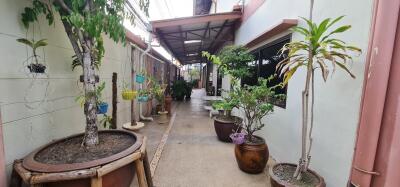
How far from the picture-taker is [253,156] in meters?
2.48

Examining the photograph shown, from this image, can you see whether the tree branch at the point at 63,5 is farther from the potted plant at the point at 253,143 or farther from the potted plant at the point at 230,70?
the potted plant at the point at 230,70

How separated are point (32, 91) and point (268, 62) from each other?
3381mm

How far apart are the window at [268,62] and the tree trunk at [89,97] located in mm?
2540

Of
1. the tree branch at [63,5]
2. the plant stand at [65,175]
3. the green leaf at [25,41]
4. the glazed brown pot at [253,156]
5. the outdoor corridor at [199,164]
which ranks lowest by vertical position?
the outdoor corridor at [199,164]

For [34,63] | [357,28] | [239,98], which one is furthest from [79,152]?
[357,28]

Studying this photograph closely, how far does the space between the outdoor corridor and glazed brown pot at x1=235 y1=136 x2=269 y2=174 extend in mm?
101

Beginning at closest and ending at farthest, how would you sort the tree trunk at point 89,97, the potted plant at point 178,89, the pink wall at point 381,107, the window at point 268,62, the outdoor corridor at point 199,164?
the pink wall at point 381,107
the tree trunk at point 89,97
the outdoor corridor at point 199,164
the window at point 268,62
the potted plant at point 178,89

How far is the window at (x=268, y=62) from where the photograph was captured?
9.93 ft

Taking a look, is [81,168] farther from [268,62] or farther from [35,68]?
[268,62]

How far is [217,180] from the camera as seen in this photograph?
7.89 feet

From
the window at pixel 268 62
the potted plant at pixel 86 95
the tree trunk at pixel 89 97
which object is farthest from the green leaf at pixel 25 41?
the window at pixel 268 62

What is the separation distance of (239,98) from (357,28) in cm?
157

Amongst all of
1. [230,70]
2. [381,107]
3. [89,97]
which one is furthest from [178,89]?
[381,107]

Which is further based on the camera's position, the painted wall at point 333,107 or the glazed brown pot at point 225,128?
the glazed brown pot at point 225,128
